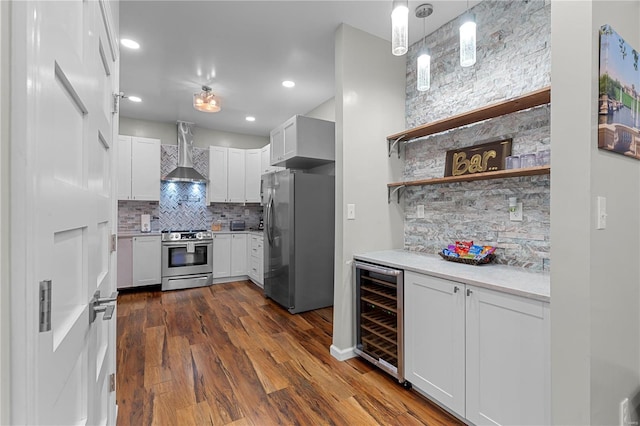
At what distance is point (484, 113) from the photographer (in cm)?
201

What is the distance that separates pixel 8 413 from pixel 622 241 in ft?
6.52

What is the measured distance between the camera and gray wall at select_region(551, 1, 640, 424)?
3.62 ft

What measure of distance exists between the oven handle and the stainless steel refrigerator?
1264mm

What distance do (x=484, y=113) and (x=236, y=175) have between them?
4.42 m

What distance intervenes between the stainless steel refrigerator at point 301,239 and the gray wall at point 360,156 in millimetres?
1105

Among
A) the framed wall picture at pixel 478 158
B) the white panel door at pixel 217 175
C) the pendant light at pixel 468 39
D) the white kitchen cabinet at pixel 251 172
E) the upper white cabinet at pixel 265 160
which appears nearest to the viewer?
the pendant light at pixel 468 39

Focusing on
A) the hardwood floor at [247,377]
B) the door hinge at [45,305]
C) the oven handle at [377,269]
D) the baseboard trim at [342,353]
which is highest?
the door hinge at [45,305]

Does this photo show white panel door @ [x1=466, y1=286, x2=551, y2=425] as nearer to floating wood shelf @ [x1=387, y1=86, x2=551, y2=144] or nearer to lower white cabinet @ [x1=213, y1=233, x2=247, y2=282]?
floating wood shelf @ [x1=387, y1=86, x2=551, y2=144]

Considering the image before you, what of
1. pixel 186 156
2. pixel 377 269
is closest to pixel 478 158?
pixel 377 269

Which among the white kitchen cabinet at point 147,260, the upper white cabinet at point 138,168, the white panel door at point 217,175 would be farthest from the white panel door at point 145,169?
the white panel door at point 217,175

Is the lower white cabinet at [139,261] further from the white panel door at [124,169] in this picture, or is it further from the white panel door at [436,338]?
the white panel door at [436,338]

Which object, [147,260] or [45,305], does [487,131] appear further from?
[147,260]

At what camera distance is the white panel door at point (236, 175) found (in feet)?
17.9

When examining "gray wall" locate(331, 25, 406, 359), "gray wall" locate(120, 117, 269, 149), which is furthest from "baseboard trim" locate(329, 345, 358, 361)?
"gray wall" locate(120, 117, 269, 149)
